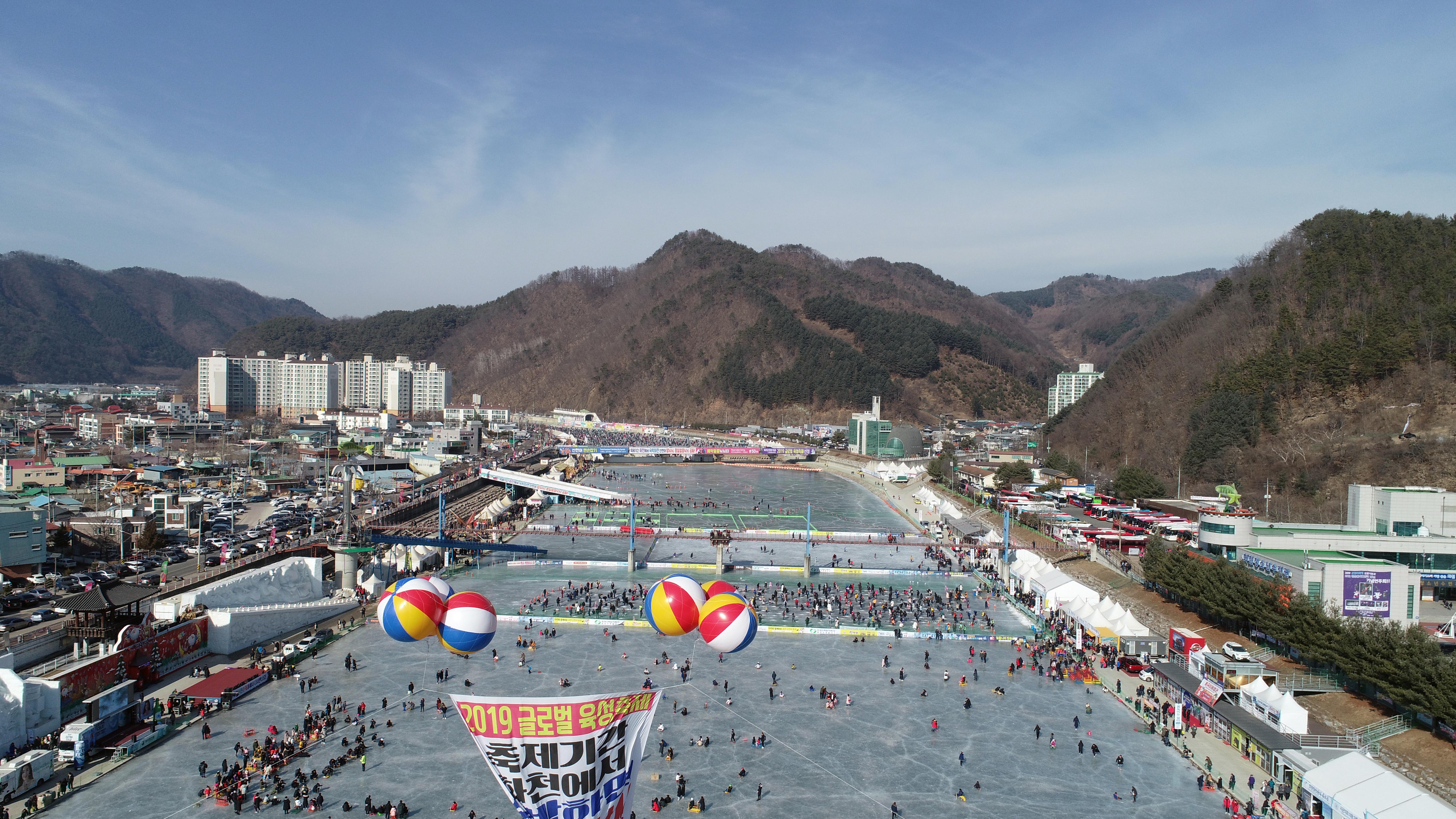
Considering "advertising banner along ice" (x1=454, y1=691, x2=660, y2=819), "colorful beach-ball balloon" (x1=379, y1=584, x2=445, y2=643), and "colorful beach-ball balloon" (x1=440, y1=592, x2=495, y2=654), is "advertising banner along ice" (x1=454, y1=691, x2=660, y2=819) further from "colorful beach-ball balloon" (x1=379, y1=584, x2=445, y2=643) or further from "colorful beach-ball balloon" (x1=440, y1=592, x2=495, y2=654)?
"colorful beach-ball balloon" (x1=379, y1=584, x2=445, y2=643)

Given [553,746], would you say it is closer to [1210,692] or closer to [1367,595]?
[1210,692]

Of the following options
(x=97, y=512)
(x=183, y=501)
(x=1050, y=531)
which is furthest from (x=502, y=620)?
(x=1050, y=531)

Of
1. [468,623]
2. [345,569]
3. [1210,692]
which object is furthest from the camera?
[345,569]

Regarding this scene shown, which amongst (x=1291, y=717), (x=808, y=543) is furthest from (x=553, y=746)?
(x=808, y=543)

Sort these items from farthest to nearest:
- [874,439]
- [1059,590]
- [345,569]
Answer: [874,439], [345,569], [1059,590]

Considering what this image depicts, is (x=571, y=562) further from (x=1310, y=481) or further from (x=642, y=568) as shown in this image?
(x=1310, y=481)

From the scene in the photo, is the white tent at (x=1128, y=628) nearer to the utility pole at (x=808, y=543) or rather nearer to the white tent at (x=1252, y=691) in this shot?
the white tent at (x=1252, y=691)
